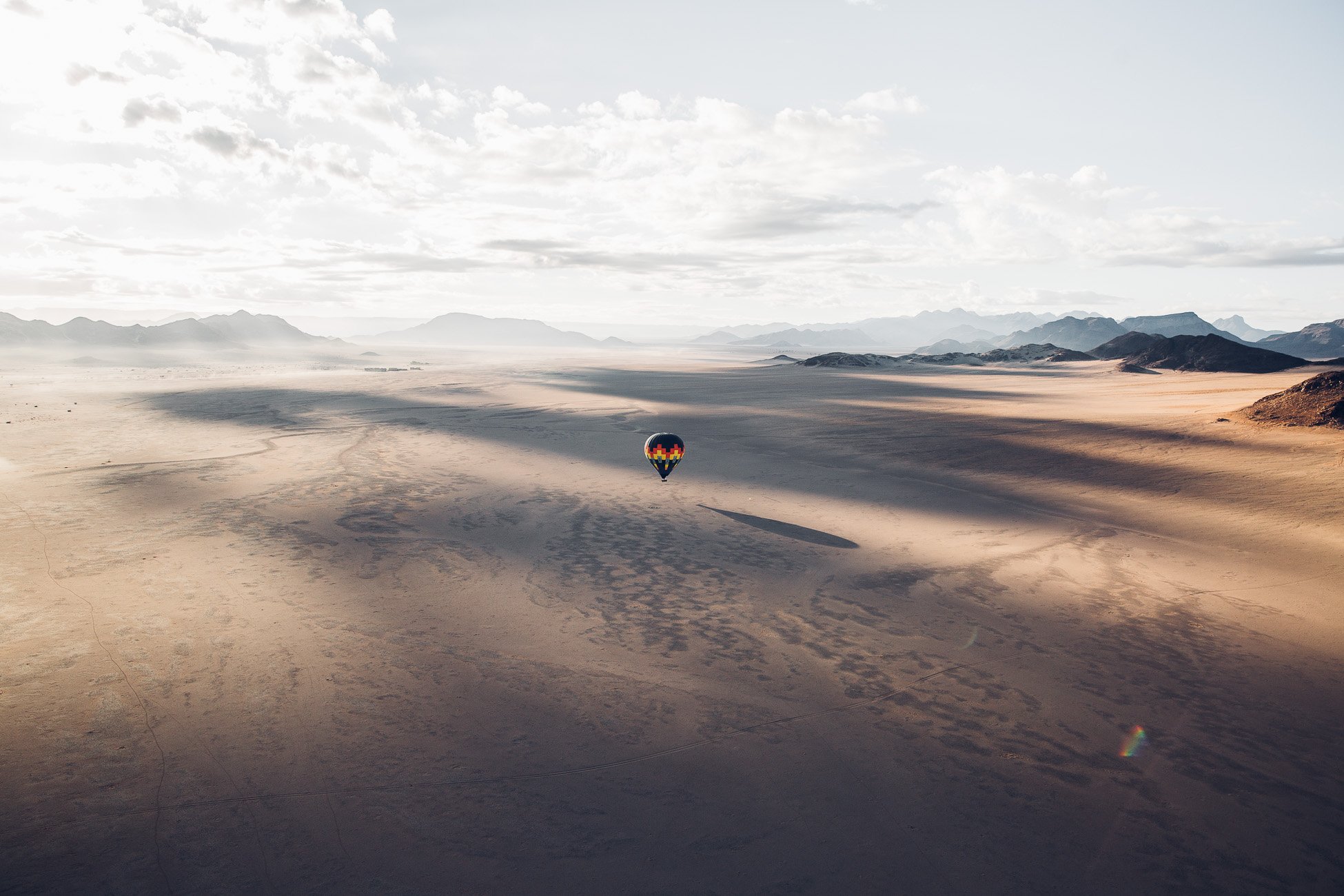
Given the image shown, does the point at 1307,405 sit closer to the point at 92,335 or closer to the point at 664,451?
the point at 664,451

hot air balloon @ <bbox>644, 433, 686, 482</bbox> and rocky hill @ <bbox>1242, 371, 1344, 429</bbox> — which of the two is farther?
rocky hill @ <bbox>1242, 371, 1344, 429</bbox>

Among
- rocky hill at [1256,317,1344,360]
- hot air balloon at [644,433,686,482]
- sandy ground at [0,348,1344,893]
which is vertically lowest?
sandy ground at [0,348,1344,893]

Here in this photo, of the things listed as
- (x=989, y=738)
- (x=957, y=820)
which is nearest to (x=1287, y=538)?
(x=989, y=738)

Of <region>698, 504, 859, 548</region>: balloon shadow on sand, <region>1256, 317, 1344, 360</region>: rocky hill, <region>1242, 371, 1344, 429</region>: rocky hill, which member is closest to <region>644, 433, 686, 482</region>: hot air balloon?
<region>698, 504, 859, 548</region>: balloon shadow on sand

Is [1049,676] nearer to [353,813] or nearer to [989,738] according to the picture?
[989,738]

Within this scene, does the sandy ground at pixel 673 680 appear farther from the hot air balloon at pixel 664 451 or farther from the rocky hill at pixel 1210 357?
the rocky hill at pixel 1210 357

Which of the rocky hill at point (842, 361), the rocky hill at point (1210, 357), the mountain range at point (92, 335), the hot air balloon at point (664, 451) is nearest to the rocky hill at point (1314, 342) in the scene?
the rocky hill at point (1210, 357)

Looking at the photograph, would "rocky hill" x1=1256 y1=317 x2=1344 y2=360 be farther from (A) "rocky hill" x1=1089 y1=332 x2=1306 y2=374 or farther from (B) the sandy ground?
(B) the sandy ground
